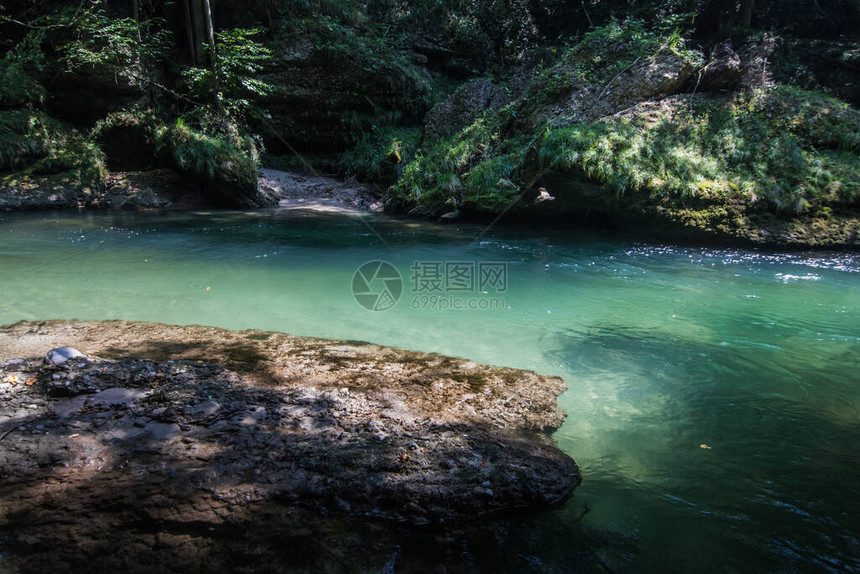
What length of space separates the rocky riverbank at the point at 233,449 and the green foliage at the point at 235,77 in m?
11.5

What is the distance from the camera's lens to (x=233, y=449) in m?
2.07

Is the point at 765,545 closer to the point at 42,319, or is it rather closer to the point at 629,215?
the point at 42,319

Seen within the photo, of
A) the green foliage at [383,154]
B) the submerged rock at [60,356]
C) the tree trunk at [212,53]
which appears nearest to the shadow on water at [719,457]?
the submerged rock at [60,356]

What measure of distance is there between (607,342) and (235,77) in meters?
13.0

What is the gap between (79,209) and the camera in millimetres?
10602

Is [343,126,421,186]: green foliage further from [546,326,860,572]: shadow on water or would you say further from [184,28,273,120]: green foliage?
[546,326,860,572]: shadow on water

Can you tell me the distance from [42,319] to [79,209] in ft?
27.1

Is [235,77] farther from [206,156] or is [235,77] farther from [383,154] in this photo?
[383,154]

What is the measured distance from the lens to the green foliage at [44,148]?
10.4m

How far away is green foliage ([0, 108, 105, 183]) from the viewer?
409 inches

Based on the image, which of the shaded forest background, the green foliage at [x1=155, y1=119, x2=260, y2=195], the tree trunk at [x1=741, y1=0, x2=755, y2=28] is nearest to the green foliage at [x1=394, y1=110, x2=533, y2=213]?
the shaded forest background

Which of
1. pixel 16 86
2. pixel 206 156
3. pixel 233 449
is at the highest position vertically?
pixel 16 86

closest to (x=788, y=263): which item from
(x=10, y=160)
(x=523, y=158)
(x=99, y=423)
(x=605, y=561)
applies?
(x=523, y=158)

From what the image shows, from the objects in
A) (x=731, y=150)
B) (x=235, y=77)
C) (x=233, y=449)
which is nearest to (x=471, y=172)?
(x=731, y=150)
